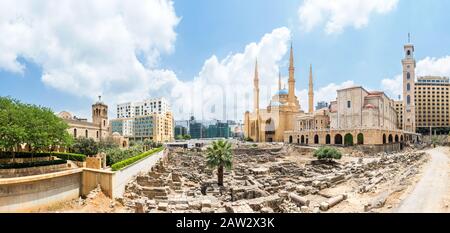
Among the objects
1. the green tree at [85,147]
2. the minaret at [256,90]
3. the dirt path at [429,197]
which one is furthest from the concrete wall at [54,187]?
the minaret at [256,90]

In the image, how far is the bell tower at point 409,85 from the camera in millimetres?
79125

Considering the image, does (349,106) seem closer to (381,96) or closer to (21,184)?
(381,96)

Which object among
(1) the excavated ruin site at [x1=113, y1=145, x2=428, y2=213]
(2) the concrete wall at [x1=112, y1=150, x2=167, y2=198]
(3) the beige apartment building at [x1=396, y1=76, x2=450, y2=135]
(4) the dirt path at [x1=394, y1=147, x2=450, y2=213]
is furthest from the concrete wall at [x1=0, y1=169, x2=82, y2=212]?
(3) the beige apartment building at [x1=396, y1=76, x2=450, y2=135]

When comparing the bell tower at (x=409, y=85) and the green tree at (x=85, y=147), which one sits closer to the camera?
the green tree at (x=85, y=147)

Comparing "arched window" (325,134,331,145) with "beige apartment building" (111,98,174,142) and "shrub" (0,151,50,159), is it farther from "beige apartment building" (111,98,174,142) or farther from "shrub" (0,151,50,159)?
"beige apartment building" (111,98,174,142)

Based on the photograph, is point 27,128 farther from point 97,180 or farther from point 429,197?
point 429,197

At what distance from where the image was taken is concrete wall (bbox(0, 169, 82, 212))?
44.2ft

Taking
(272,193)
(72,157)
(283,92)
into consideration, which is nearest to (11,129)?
(72,157)

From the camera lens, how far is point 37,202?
14.9 m

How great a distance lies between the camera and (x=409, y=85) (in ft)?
264

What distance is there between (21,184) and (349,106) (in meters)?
66.8

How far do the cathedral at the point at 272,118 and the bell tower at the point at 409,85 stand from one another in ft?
93.8

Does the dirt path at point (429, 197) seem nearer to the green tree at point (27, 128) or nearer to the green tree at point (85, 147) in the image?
the green tree at point (27, 128)
